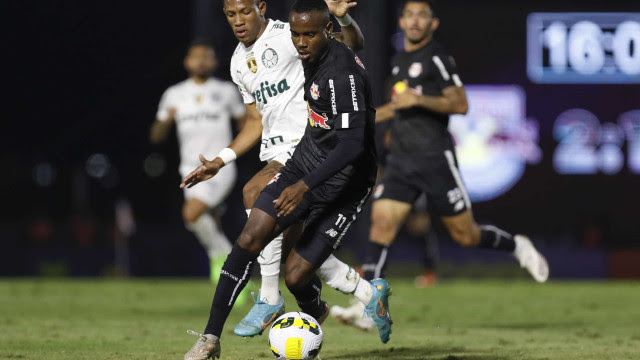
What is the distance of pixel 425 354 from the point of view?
24.7ft

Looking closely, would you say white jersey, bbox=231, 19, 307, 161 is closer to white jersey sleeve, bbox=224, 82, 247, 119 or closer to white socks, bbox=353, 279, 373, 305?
white socks, bbox=353, 279, 373, 305

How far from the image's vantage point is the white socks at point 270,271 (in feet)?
23.8

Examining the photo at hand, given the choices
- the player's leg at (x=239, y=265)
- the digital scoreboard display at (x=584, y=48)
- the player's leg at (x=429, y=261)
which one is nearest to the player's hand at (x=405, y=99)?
the player's leg at (x=239, y=265)

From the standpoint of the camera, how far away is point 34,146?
1174 inches

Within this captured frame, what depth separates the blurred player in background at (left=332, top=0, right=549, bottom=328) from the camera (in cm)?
927

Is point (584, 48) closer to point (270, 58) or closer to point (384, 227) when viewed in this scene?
point (384, 227)

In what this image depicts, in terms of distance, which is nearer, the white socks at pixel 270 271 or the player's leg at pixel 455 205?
the white socks at pixel 270 271

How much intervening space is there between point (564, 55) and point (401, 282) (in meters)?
4.64

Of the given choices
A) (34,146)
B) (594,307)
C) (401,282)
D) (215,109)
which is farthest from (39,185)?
(594,307)

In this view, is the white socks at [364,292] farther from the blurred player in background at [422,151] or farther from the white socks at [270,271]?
the blurred player in background at [422,151]

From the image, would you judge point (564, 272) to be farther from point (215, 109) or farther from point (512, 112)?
point (215, 109)

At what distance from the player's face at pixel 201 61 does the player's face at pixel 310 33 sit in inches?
232

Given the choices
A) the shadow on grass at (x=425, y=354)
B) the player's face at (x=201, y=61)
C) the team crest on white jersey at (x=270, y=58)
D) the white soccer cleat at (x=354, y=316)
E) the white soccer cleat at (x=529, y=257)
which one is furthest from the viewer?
the player's face at (x=201, y=61)

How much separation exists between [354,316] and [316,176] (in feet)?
7.99
